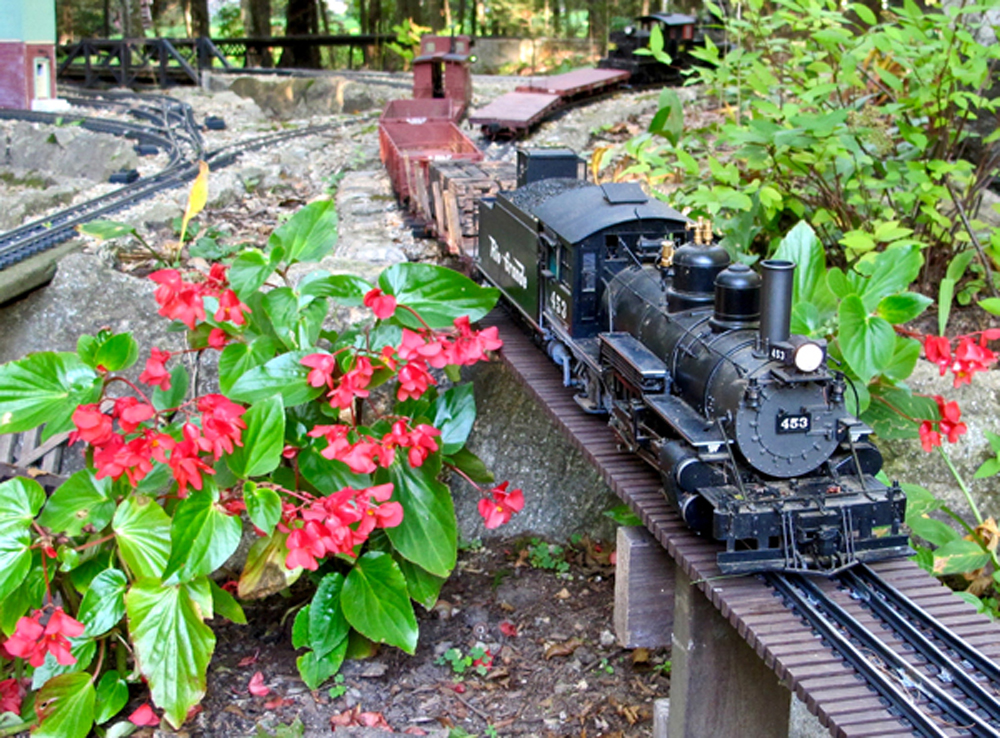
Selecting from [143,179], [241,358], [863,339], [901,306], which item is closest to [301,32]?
[143,179]

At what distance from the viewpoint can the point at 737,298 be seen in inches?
215

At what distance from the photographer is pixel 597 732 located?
6.02m

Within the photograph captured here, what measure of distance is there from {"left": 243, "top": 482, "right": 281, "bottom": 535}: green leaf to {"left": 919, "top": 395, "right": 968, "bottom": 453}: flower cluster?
3.68 meters

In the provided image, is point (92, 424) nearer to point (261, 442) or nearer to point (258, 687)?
A: point (261, 442)

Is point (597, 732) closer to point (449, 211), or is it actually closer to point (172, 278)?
point (172, 278)

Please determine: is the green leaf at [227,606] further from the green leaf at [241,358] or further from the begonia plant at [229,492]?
the green leaf at [241,358]

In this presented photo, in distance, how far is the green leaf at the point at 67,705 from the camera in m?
5.89

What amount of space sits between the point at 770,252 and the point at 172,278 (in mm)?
5079

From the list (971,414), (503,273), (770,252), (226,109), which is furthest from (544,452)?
(226,109)

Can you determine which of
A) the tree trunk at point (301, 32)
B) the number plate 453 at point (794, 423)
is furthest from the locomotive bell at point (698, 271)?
the tree trunk at point (301, 32)

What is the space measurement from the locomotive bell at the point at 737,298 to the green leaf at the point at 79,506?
3.95m

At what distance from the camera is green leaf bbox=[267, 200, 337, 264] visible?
21.2 ft

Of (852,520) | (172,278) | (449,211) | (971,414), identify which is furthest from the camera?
(449,211)

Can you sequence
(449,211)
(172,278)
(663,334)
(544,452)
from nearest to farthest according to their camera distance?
(172,278)
(663,334)
(544,452)
(449,211)
